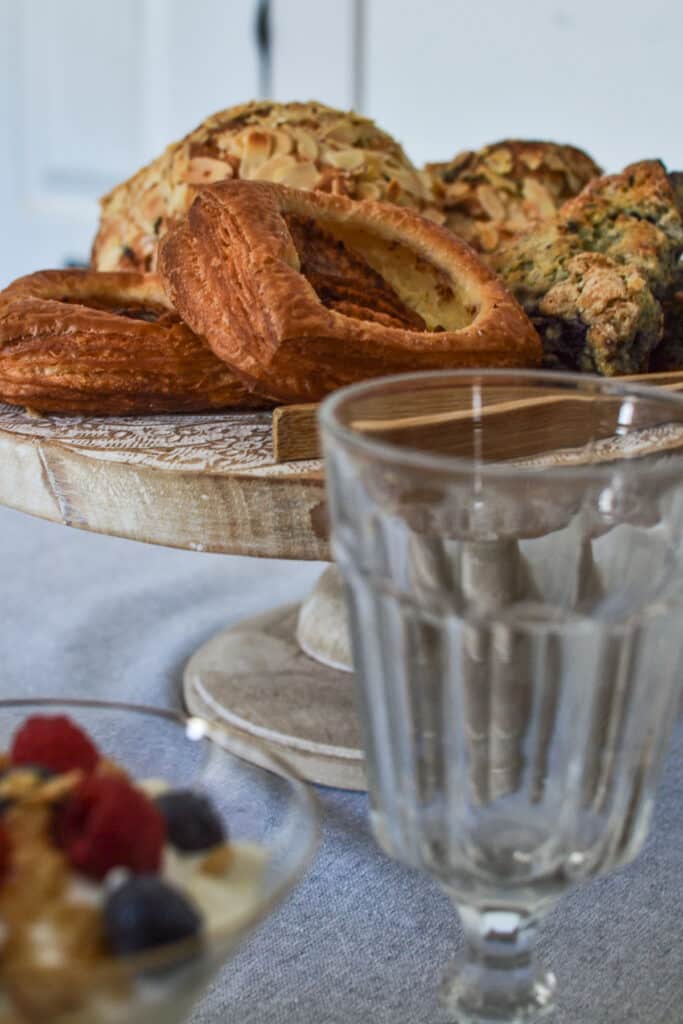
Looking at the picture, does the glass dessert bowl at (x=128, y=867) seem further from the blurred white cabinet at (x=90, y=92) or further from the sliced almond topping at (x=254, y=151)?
the blurred white cabinet at (x=90, y=92)

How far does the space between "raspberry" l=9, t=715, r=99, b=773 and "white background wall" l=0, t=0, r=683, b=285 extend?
4.79 ft

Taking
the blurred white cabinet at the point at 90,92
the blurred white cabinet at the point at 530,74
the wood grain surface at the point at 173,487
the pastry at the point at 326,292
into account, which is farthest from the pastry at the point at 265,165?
the blurred white cabinet at the point at 90,92

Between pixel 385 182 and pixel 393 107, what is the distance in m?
1.28

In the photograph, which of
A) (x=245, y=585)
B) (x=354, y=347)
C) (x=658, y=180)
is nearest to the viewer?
(x=354, y=347)

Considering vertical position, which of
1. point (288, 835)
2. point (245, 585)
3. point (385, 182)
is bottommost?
point (245, 585)

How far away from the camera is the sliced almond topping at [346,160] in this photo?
73cm

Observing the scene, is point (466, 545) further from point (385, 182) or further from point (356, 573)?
point (385, 182)

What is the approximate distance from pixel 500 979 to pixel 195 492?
243 mm

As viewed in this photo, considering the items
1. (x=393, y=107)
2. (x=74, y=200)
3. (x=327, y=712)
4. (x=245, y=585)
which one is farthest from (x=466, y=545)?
(x=74, y=200)

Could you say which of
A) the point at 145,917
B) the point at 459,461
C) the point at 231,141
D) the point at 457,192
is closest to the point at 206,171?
the point at 231,141

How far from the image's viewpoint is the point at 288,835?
28 cm

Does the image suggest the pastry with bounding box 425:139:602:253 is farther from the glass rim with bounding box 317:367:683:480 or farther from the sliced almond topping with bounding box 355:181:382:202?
the glass rim with bounding box 317:367:683:480

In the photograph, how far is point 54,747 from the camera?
28 cm

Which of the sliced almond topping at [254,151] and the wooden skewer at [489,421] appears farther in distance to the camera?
the sliced almond topping at [254,151]
